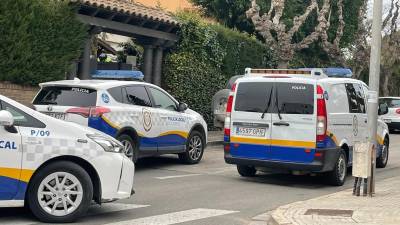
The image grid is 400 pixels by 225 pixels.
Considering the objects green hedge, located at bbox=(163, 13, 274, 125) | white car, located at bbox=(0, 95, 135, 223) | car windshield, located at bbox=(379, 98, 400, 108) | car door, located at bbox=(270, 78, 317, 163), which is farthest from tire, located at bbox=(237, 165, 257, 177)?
car windshield, located at bbox=(379, 98, 400, 108)

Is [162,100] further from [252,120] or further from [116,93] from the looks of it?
[252,120]

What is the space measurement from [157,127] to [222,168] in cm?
195

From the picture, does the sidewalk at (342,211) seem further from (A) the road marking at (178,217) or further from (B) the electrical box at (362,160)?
(A) the road marking at (178,217)

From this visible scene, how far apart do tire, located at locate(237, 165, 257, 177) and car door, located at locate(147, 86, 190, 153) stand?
167 cm

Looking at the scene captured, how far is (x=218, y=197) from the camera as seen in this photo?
31.1 ft

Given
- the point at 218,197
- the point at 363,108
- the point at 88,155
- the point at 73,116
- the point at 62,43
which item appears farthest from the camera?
the point at 62,43

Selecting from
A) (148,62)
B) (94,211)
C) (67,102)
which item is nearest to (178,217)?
(94,211)

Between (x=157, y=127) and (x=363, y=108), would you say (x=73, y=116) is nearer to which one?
(x=157, y=127)

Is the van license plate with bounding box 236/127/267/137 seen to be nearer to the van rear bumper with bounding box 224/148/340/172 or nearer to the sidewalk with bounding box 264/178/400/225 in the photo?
the van rear bumper with bounding box 224/148/340/172

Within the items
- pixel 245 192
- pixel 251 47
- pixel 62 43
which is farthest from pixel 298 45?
pixel 245 192

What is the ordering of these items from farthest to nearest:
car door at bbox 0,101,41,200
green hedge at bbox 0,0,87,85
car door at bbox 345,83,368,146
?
1. green hedge at bbox 0,0,87,85
2. car door at bbox 345,83,368,146
3. car door at bbox 0,101,41,200

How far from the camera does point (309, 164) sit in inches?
405

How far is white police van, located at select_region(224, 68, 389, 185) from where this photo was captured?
10.3 m

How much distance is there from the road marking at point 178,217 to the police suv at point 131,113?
3.06m
